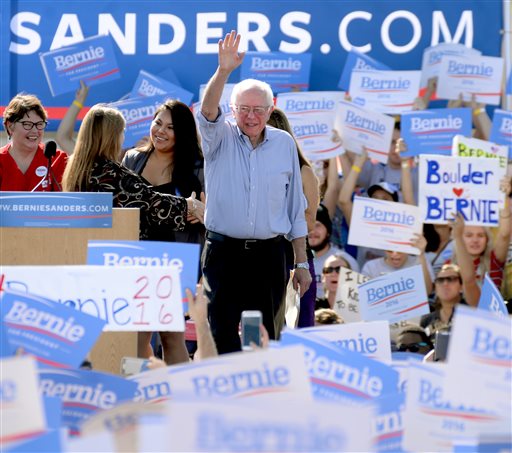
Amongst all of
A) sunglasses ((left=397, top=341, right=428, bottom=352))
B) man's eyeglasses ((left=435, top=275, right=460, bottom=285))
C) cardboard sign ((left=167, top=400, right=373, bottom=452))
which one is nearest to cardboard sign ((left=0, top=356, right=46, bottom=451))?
cardboard sign ((left=167, top=400, right=373, bottom=452))

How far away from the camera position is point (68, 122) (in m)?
9.57

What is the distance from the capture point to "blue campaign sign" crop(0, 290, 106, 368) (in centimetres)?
359

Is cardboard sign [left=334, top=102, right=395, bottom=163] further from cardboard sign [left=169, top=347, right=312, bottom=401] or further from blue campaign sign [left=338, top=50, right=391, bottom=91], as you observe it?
cardboard sign [left=169, top=347, right=312, bottom=401]

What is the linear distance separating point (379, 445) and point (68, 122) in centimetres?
668

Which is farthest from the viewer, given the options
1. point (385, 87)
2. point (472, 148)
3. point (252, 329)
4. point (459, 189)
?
point (385, 87)

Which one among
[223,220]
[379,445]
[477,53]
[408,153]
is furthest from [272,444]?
[477,53]

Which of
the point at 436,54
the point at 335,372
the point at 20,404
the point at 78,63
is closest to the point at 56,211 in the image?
the point at 335,372

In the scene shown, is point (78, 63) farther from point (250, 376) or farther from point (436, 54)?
point (250, 376)

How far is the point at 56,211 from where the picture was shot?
5.27 meters

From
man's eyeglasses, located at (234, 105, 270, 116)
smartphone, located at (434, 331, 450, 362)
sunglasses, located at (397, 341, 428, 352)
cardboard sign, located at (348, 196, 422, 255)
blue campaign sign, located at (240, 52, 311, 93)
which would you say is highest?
man's eyeglasses, located at (234, 105, 270, 116)

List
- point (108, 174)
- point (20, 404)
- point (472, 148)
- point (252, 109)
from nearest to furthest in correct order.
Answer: point (20, 404), point (252, 109), point (108, 174), point (472, 148)

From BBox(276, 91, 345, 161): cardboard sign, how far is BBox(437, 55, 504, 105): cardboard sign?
35.1 inches

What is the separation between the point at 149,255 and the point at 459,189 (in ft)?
13.2

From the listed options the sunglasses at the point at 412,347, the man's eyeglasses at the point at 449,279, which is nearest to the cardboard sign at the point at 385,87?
the man's eyeglasses at the point at 449,279
